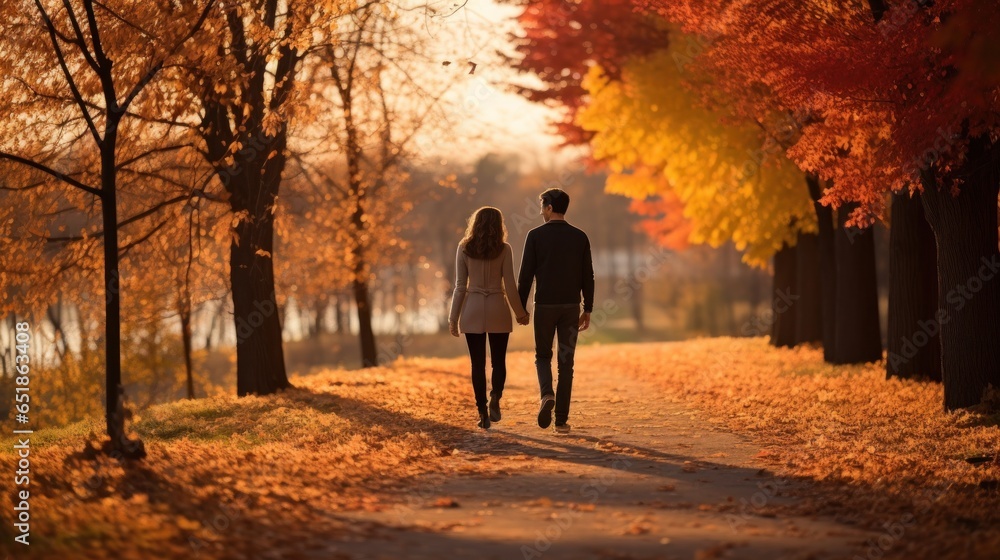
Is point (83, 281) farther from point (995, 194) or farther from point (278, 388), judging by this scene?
point (995, 194)

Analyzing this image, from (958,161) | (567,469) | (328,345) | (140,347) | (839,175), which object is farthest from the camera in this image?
(328,345)

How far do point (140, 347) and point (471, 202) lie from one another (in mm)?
33197

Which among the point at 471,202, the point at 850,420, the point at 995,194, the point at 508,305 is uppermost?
the point at 471,202

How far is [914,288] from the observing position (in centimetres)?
1545

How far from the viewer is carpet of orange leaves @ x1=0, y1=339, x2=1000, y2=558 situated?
20.8 ft

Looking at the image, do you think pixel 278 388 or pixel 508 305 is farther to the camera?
pixel 278 388

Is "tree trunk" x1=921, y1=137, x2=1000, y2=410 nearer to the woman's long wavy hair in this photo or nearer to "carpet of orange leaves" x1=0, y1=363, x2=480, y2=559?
the woman's long wavy hair

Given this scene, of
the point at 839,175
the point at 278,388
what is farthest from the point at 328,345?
the point at 839,175

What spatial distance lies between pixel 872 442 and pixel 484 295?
420 cm

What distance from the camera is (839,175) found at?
13.3 meters

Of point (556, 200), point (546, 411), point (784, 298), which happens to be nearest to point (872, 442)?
point (546, 411)

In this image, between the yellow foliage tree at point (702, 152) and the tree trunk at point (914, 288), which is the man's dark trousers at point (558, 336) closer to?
the tree trunk at point (914, 288)

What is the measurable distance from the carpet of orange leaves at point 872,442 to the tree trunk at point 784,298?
13.3 ft

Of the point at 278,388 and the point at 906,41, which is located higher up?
the point at 906,41
